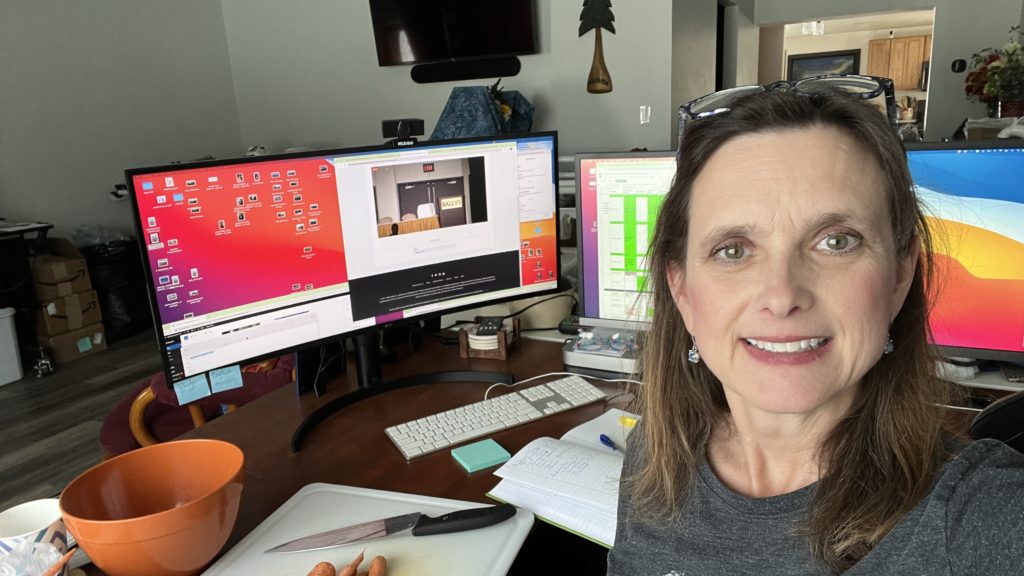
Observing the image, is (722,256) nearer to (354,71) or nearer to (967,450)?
(967,450)

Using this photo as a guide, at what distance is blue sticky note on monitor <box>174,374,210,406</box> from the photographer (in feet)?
3.94

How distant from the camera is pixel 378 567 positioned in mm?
870

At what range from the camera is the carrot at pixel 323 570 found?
858 millimetres

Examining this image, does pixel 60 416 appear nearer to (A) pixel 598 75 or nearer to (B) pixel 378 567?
(B) pixel 378 567

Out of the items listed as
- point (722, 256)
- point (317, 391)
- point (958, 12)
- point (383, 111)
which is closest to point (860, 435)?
point (722, 256)

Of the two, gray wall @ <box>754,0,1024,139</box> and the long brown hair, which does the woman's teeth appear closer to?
the long brown hair

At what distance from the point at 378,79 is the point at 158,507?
17.3 ft

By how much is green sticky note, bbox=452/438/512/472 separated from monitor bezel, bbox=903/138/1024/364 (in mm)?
776

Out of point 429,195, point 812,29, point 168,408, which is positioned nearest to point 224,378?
point 429,195

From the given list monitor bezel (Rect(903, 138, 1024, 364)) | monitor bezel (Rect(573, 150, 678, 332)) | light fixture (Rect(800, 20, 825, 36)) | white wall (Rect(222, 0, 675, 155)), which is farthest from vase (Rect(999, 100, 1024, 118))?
light fixture (Rect(800, 20, 825, 36))

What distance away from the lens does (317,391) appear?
1478 mm

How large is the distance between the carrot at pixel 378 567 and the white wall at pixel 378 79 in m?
4.20

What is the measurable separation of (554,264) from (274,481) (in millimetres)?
788

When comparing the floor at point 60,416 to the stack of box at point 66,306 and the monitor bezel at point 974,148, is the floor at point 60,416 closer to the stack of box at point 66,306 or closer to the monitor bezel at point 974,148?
the stack of box at point 66,306
